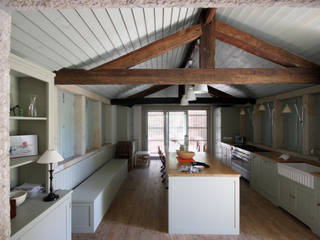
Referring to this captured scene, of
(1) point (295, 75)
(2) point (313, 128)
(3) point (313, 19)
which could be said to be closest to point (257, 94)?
(2) point (313, 128)

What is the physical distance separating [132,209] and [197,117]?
5.57 metres

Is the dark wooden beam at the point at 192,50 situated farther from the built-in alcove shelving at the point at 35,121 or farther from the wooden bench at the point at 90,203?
the wooden bench at the point at 90,203

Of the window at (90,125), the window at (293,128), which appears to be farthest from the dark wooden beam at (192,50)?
the window at (90,125)

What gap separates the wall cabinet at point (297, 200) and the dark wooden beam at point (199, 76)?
179 cm

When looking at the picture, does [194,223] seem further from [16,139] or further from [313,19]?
[313,19]

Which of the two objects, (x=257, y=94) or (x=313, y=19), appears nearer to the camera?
(x=313, y=19)

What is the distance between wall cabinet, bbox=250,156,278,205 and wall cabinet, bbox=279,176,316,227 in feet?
0.60

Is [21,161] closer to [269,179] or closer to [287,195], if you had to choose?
[287,195]

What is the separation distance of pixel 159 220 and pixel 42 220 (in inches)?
76.7

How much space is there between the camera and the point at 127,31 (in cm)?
241

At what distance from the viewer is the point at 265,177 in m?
3.92

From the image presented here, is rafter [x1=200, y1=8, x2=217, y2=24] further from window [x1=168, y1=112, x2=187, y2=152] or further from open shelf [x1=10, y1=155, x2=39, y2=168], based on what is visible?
window [x1=168, y1=112, x2=187, y2=152]

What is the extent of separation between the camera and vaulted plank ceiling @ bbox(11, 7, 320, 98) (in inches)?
69.2

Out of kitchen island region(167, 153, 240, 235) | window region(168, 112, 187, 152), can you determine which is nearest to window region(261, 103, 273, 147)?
window region(168, 112, 187, 152)
